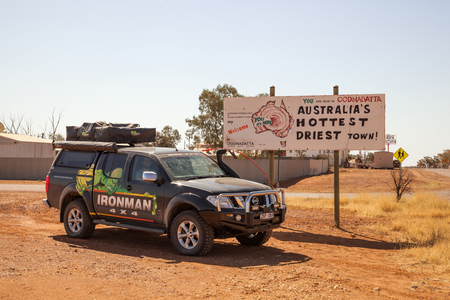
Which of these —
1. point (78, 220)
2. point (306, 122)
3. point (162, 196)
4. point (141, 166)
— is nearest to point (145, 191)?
point (162, 196)

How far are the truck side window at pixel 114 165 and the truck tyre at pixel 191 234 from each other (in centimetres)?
185

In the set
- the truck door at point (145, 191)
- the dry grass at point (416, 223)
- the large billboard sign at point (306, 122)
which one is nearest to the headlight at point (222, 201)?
the truck door at point (145, 191)

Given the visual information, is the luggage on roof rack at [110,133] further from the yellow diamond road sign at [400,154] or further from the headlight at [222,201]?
the yellow diamond road sign at [400,154]

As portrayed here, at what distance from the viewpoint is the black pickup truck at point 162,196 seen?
7.61 metres

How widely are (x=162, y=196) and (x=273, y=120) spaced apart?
523 centimetres

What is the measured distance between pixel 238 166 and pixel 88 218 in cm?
2513

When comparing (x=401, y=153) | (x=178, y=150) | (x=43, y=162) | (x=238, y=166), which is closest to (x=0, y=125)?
(x=43, y=162)

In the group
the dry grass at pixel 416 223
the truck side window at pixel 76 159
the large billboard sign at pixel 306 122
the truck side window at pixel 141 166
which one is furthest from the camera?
the large billboard sign at pixel 306 122

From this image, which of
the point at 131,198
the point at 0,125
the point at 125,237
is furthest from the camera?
the point at 0,125

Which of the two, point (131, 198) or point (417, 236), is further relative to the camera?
point (417, 236)

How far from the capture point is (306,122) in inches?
479

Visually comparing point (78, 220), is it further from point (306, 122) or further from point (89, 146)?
point (306, 122)

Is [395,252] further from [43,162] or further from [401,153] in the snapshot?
[43,162]

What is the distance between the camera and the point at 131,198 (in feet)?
28.2
